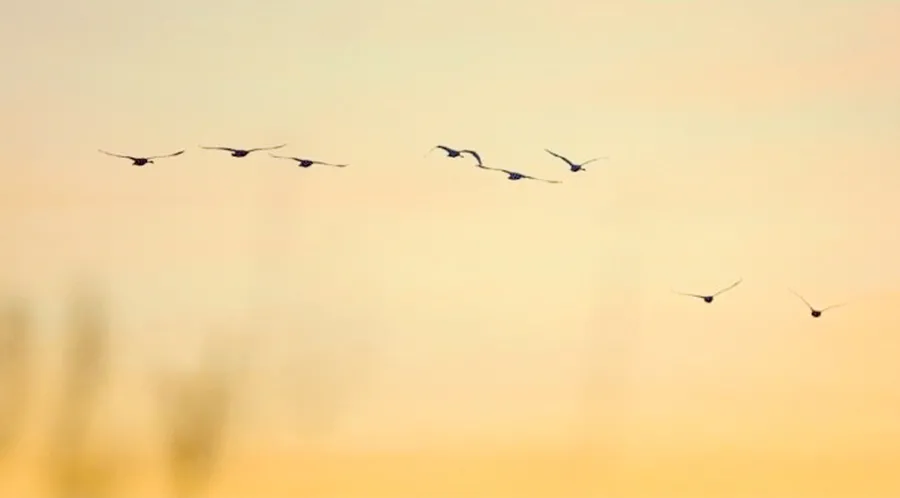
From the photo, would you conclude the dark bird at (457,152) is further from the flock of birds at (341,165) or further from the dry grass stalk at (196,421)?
the dry grass stalk at (196,421)

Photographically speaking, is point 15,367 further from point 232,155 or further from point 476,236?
point 476,236

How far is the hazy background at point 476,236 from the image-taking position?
1637 millimetres

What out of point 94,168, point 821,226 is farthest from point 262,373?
point 821,226

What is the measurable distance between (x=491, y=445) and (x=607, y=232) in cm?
35

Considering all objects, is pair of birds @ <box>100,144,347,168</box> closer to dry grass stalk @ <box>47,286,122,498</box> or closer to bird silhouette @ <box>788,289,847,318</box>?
dry grass stalk @ <box>47,286,122,498</box>

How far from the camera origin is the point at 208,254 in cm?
165

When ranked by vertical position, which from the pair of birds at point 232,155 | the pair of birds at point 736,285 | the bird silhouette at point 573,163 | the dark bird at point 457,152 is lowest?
the pair of birds at point 736,285

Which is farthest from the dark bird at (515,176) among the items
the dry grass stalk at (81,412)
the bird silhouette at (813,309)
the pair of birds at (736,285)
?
the dry grass stalk at (81,412)

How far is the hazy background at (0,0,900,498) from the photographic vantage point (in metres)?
1.64

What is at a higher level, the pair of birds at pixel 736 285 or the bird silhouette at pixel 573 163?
the bird silhouette at pixel 573 163

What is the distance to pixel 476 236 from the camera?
1.69 m

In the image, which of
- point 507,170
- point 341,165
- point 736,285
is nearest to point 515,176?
point 507,170

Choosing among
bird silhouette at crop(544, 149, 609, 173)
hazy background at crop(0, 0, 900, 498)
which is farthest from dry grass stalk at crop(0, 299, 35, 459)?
bird silhouette at crop(544, 149, 609, 173)

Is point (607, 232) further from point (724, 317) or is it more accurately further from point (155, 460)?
point (155, 460)
